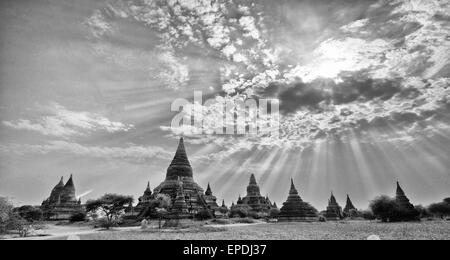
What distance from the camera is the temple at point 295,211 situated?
5231 cm

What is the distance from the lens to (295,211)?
53.2 meters

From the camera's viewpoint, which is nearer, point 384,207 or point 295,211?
point 384,207

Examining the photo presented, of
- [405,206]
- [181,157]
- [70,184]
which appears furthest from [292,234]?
[70,184]

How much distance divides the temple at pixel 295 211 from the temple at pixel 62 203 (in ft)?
149

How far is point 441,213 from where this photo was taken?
191ft

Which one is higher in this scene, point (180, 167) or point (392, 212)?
point (180, 167)

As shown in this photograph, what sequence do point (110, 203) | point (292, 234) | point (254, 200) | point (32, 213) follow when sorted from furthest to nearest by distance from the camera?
point (254, 200)
point (32, 213)
point (110, 203)
point (292, 234)

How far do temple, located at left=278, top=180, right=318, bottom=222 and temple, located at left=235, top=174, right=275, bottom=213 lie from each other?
44.9 feet

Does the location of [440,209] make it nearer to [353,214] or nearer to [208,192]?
[353,214]

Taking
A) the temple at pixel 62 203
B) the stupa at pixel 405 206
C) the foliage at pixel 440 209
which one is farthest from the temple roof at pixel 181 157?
the foliage at pixel 440 209

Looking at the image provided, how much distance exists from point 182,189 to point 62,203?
116 ft
